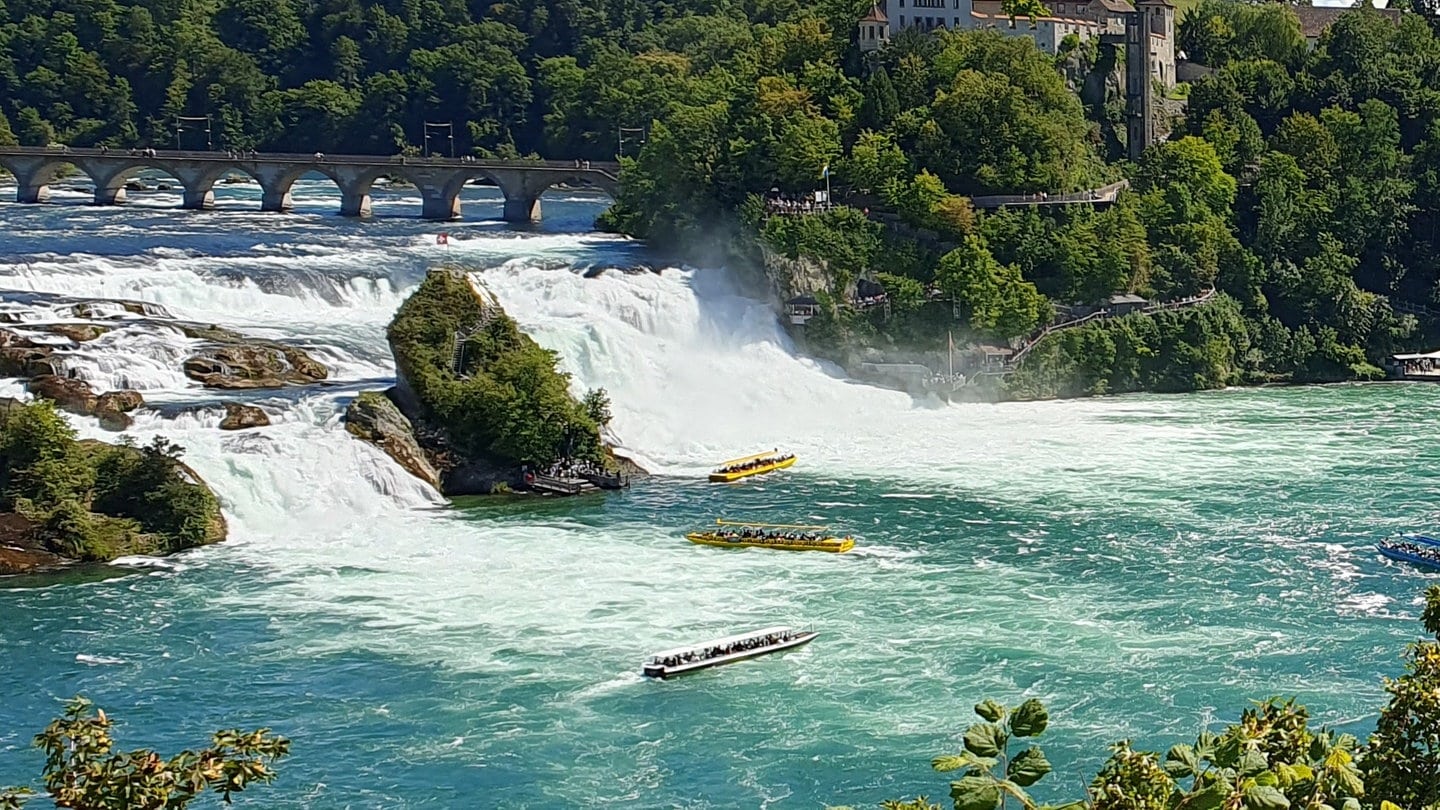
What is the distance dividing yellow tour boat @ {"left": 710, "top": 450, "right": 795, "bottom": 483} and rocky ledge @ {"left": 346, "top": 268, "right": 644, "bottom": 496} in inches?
104

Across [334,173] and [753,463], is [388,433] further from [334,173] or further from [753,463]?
[334,173]

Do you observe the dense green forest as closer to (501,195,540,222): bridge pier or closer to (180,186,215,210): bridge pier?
(501,195,540,222): bridge pier

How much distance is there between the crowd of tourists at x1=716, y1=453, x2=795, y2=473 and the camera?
194ft

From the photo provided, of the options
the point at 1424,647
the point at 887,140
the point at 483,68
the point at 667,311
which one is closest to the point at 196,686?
the point at 1424,647

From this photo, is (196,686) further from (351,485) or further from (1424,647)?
(1424,647)

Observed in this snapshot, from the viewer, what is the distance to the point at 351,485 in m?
54.2

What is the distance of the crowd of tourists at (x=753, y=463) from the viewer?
5928 centimetres

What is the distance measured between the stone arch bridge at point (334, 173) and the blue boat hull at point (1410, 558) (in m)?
61.9

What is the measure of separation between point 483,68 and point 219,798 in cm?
12148

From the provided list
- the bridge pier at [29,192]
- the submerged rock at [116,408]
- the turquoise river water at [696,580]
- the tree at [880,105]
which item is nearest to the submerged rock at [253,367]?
the turquoise river water at [696,580]

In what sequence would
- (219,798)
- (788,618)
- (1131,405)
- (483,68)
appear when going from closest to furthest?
(219,798) < (788,618) < (1131,405) < (483,68)

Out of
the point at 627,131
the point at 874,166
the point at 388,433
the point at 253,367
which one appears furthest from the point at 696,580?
the point at 627,131

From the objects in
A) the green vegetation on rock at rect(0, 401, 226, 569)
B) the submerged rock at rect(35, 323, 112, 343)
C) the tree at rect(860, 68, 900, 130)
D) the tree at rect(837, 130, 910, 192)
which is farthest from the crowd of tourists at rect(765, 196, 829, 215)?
the green vegetation on rock at rect(0, 401, 226, 569)

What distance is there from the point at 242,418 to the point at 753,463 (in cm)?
1415
